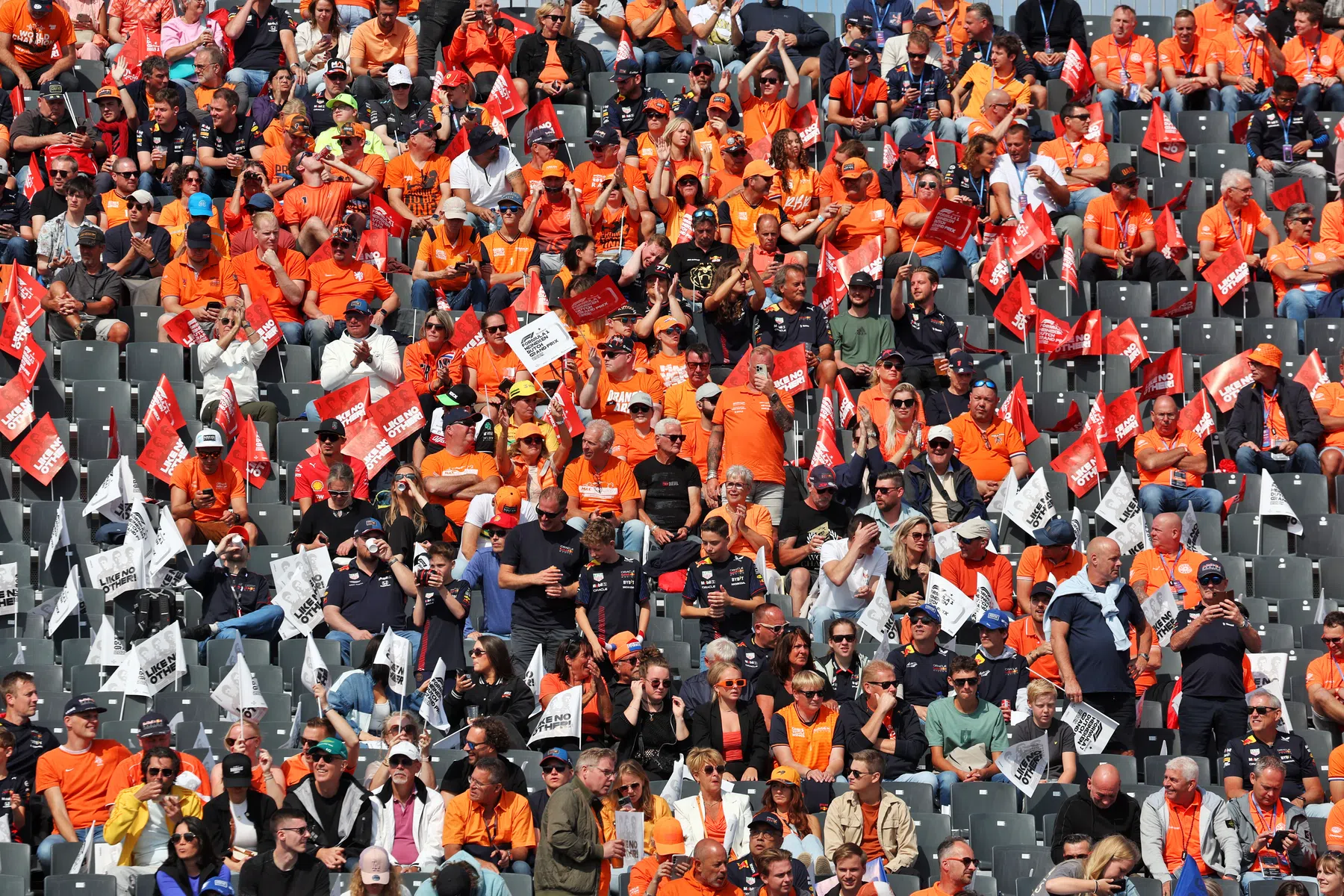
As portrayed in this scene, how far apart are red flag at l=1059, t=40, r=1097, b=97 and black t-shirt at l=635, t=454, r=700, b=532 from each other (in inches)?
255

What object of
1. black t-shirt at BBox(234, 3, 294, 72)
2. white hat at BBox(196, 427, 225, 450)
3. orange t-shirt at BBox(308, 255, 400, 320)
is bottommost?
white hat at BBox(196, 427, 225, 450)

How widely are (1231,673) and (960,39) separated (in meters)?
8.00

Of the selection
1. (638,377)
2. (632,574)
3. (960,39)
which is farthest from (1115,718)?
(960,39)

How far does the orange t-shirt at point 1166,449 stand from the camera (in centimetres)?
1650

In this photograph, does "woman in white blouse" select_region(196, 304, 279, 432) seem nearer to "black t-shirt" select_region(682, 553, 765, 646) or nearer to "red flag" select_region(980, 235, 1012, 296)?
"black t-shirt" select_region(682, 553, 765, 646)

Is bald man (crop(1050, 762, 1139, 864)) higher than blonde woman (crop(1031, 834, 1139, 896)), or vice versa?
blonde woman (crop(1031, 834, 1139, 896))

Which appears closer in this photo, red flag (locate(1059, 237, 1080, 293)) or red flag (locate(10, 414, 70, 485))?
red flag (locate(10, 414, 70, 485))

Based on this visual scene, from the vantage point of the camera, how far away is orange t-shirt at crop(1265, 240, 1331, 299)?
18.6m

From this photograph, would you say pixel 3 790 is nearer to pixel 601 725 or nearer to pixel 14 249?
pixel 601 725

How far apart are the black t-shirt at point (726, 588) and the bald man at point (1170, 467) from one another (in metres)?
3.06

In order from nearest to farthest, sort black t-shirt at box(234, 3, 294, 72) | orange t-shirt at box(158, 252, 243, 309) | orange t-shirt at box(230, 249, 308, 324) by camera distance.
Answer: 1. orange t-shirt at box(158, 252, 243, 309)
2. orange t-shirt at box(230, 249, 308, 324)
3. black t-shirt at box(234, 3, 294, 72)

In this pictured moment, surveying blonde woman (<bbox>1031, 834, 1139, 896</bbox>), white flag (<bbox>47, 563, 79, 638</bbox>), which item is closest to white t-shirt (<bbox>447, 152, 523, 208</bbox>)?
white flag (<bbox>47, 563, 79, 638</bbox>)

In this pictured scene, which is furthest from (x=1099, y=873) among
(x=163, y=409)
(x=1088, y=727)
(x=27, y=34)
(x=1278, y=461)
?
(x=27, y=34)

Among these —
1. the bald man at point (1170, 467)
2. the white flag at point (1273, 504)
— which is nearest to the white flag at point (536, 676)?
the bald man at point (1170, 467)
